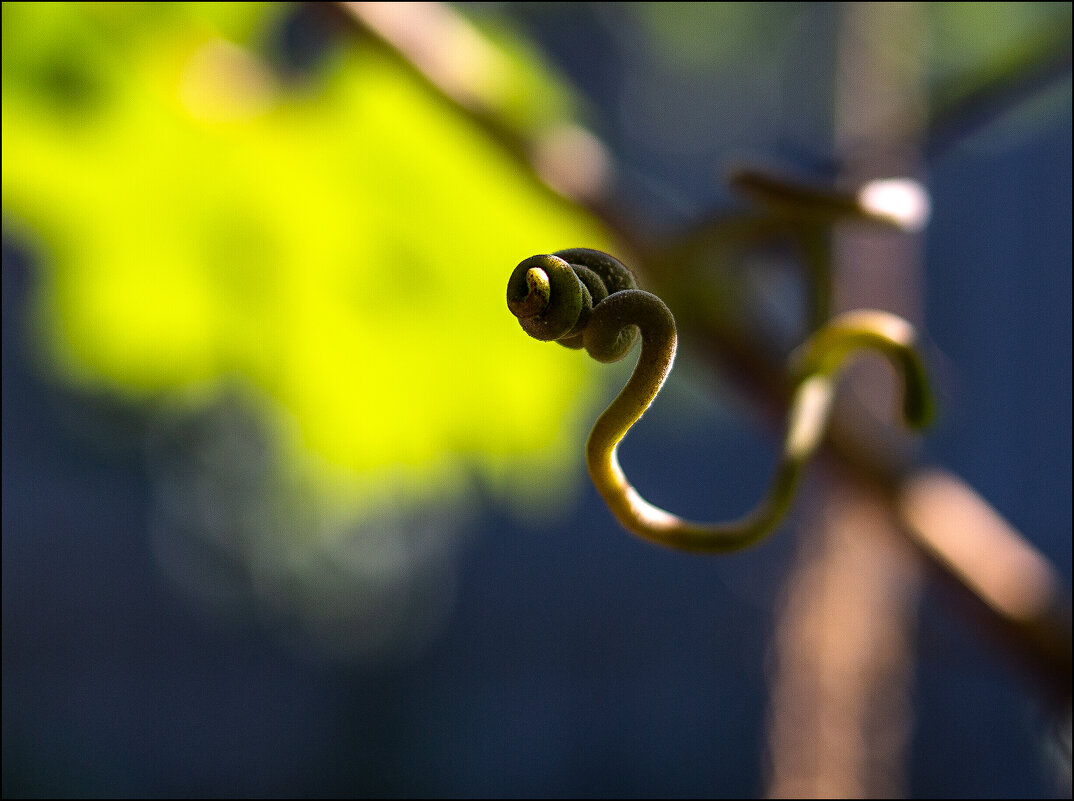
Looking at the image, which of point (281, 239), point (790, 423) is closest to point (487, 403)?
point (281, 239)

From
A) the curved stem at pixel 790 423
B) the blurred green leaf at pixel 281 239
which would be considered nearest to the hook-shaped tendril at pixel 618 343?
the curved stem at pixel 790 423

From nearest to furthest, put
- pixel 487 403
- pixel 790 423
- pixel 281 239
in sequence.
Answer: pixel 790 423, pixel 281 239, pixel 487 403

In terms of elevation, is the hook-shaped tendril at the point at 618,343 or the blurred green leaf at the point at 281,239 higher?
the blurred green leaf at the point at 281,239

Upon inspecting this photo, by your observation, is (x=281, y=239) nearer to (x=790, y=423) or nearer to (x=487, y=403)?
(x=487, y=403)

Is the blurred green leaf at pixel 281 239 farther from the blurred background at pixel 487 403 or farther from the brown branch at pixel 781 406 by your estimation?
the brown branch at pixel 781 406

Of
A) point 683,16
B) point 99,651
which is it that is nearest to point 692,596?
point 99,651

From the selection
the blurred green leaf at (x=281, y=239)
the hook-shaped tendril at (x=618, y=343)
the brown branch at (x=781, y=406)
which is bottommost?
the hook-shaped tendril at (x=618, y=343)

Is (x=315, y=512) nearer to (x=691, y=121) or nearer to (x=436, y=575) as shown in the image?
(x=436, y=575)

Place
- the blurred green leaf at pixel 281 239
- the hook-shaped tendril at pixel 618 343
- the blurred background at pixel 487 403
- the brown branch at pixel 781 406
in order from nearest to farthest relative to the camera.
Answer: the hook-shaped tendril at pixel 618 343, the brown branch at pixel 781 406, the blurred background at pixel 487 403, the blurred green leaf at pixel 281 239
